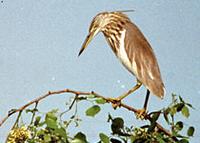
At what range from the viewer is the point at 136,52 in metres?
0.75

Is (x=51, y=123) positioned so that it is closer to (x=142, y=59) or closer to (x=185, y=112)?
(x=185, y=112)

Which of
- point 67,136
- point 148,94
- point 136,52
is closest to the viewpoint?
point 67,136

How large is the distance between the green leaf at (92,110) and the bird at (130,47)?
14 centimetres

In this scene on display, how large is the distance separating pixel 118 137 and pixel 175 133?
0.21 feet

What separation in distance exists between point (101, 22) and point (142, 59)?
135 millimetres

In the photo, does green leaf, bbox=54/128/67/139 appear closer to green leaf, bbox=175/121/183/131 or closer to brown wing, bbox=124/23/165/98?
green leaf, bbox=175/121/183/131

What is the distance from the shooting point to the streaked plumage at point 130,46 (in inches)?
27.0

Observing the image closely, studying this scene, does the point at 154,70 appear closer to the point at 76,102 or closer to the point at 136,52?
the point at 136,52

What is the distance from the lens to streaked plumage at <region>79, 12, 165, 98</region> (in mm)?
685

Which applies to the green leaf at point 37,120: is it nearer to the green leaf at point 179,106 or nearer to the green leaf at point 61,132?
the green leaf at point 61,132

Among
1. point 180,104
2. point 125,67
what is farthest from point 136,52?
point 180,104

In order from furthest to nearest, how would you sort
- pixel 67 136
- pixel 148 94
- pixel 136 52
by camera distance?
1. pixel 136 52
2. pixel 148 94
3. pixel 67 136

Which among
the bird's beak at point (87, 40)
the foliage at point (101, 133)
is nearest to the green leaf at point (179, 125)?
the foliage at point (101, 133)

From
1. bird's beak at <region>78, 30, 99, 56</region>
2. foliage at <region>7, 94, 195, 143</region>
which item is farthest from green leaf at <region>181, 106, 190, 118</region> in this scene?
bird's beak at <region>78, 30, 99, 56</region>
